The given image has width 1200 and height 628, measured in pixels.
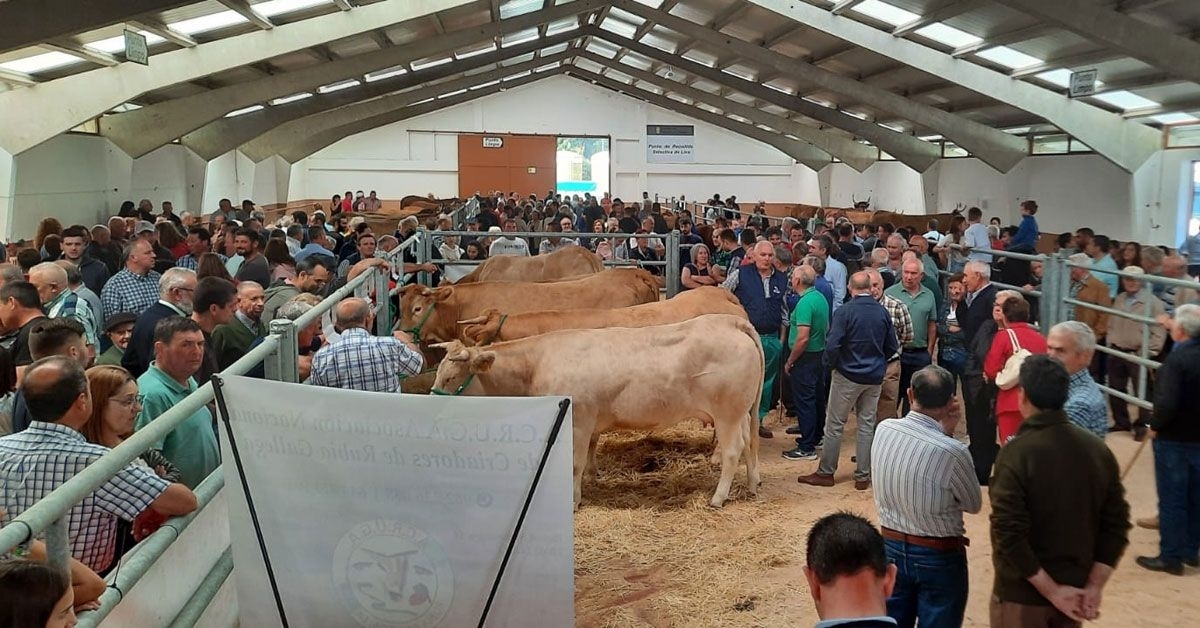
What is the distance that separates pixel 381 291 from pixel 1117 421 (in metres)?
6.04

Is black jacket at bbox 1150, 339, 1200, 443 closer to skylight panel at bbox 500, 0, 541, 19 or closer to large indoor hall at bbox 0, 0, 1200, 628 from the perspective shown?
large indoor hall at bbox 0, 0, 1200, 628

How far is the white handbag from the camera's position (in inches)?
172

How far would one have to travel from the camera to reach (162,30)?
35.6 ft

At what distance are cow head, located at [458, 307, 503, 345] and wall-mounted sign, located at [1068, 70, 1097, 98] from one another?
9.45m

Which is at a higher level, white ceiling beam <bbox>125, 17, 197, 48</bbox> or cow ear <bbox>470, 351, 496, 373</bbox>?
white ceiling beam <bbox>125, 17, 197, 48</bbox>

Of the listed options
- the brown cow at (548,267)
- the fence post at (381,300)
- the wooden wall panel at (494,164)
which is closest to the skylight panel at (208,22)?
the brown cow at (548,267)

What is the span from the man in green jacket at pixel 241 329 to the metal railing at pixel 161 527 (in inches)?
35.7

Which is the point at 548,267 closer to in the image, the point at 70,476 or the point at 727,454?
the point at 727,454

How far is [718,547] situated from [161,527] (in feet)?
11.1

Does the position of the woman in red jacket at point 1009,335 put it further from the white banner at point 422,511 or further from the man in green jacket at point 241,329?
the man in green jacket at point 241,329

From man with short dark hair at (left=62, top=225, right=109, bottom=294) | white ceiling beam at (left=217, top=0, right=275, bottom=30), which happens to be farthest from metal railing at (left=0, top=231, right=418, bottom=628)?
white ceiling beam at (left=217, top=0, right=275, bottom=30)

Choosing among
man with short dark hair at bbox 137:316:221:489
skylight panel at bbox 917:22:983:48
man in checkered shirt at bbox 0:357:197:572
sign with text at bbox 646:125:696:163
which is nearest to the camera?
man in checkered shirt at bbox 0:357:197:572

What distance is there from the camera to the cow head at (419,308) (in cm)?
749

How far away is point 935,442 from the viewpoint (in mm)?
3230
